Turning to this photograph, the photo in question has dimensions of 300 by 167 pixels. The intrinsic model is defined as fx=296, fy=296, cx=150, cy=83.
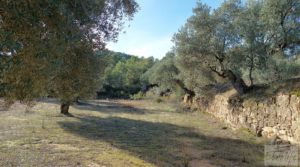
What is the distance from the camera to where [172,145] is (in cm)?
1472

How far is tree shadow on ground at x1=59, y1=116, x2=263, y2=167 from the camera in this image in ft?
39.4

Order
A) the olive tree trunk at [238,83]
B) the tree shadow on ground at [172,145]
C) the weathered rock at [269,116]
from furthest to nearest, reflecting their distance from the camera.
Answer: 1. the olive tree trunk at [238,83]
2. the weathered rock at [269,116]
3. the tree shadow on ground at [172,145]

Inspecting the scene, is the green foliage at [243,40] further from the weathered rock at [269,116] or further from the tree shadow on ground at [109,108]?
the tree shadow on ground at [109,108]

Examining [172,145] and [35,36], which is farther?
[172,145]

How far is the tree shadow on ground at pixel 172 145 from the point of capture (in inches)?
473

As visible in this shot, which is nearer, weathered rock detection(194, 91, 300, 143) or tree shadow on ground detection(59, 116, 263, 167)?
tree shadow on ground detection(59, 116, 263, 167)

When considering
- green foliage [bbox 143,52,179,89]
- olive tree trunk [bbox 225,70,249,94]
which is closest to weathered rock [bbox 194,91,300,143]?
olive tree trunk [bbox 225,70,249,94]

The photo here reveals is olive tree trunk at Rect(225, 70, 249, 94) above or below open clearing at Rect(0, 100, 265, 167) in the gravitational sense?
above

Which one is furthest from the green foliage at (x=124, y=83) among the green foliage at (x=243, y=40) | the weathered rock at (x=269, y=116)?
the weathered rock at (x=269, y=116)

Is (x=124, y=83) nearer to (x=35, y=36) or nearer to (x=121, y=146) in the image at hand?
(x=121, y=146)

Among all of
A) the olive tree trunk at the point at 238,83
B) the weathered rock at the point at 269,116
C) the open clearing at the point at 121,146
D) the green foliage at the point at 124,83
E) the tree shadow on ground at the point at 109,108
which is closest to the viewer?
the open clearing at the point at 121,146

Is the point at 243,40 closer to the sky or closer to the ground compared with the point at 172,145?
closer to the sky

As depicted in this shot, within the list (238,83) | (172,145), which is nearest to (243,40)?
(238,83)

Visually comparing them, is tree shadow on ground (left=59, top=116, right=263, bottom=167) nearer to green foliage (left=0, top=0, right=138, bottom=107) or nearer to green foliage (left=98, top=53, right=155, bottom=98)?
green foliage (left=0, top=0, right=138, bottom=107)
